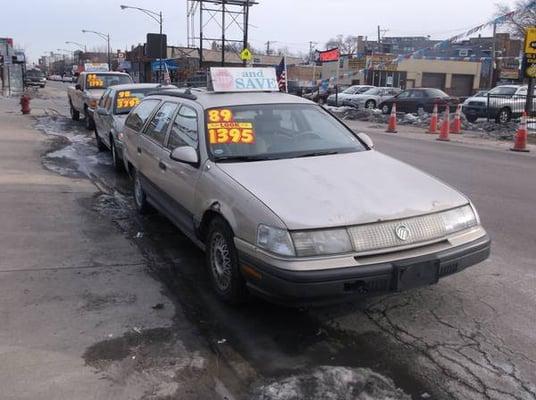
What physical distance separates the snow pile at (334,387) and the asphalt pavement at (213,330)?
0.01m

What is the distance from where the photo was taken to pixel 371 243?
3594 mm

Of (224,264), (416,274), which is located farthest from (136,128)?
(416,274)

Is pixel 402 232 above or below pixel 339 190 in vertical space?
below

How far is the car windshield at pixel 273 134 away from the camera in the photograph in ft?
15.5

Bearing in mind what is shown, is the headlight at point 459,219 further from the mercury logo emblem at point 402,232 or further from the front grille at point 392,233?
the mercury logo emblem at point 402,232

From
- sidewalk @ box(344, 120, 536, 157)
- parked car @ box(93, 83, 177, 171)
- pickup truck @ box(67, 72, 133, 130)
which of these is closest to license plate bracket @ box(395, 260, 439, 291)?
parked car @ box(93, 83, 177, 171)

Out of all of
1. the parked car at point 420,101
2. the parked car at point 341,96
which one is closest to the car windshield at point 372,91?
the parked car at point 341,96

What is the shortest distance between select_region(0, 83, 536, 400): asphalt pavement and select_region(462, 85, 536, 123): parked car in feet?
57.8

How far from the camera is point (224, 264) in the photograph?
422 centimetres

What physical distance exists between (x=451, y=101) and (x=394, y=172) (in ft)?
83.6

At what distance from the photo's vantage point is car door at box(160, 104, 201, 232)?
480cm

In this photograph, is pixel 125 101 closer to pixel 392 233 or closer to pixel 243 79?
pixel 243 79

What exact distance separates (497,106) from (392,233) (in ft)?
69.3

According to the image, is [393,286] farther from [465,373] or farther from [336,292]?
[465,373]
